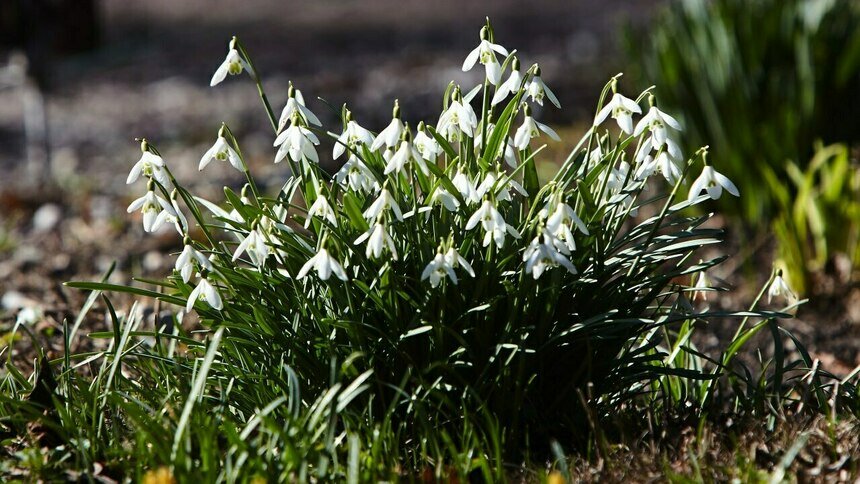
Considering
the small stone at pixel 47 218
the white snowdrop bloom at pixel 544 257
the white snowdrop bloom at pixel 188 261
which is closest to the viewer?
the white snowdrop bloom at pixel 544 257

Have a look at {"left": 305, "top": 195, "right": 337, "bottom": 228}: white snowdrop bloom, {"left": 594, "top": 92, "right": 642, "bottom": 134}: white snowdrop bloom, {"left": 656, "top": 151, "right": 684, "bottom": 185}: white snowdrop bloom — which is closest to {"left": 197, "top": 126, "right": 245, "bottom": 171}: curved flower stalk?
{"left": 305, "top": 195, "right": 337, "bottom": 228}: white snowdrop bloom

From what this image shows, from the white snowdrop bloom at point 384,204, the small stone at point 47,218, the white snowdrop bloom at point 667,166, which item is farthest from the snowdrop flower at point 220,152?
the small stone at point 47,218

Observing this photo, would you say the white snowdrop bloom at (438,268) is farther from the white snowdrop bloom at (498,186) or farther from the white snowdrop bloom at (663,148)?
the white snowdrop bloom at (663,148)

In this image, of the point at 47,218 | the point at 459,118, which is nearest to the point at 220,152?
the point at 459,118

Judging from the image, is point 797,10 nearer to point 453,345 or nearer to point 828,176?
point 828,176

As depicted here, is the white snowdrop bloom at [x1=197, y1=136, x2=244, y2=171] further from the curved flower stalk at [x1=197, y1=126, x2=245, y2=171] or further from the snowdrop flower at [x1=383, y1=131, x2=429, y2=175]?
the snowdrop flower at [x1=383, y1=131, x2=429, y2=175]

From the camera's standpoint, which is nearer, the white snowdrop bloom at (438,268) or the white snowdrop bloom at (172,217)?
the white snowdrop bloom at (438,268)
